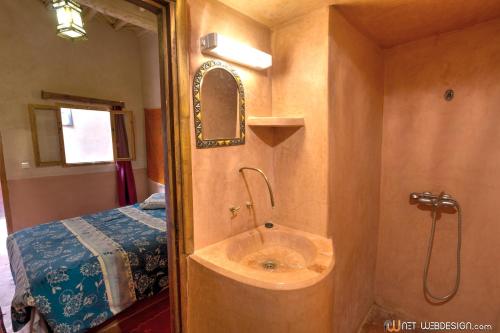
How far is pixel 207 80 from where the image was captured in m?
1.22

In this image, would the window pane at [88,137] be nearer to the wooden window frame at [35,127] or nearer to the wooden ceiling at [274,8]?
the wooden window frame at [35,127]

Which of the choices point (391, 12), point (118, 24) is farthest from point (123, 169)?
point (391, 12)

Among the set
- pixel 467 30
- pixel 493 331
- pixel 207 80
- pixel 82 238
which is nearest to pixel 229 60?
pixel 207 80

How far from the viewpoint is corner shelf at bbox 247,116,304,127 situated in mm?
1356

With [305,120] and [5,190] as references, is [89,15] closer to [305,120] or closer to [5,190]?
[5,190]

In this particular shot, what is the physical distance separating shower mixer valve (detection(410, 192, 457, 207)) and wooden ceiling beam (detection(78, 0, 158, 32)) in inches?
111

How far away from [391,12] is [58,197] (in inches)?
174

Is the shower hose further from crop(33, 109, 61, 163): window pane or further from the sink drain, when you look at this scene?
crop(33, 109, 61, 163): window pane

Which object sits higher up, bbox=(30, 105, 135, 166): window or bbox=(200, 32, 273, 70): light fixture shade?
bbox=(200, 32, 273, 70): light fixture shade

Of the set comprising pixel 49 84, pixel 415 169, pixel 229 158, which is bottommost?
pixel 415 169

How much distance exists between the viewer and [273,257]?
1394 mm

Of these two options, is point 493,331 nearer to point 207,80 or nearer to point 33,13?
point 207,80

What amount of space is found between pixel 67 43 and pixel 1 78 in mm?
948

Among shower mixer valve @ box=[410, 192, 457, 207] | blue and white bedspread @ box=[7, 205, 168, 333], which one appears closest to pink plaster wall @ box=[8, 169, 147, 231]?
blue and white bedspread @ box=[7, 205, 168, 333]
